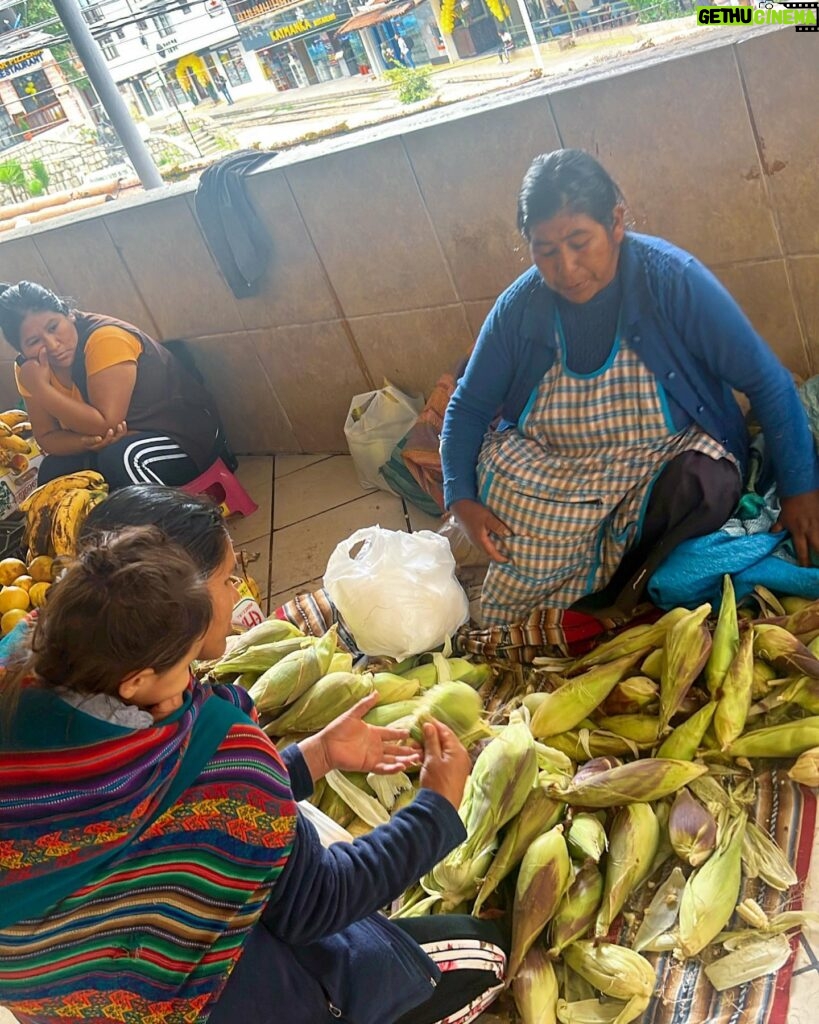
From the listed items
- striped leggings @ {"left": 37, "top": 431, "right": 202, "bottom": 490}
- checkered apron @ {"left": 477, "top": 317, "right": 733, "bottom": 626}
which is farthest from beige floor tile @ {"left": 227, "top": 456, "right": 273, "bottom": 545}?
checkered apron @ {"left": 477, "top": 317, "right": 733, "bottom": 626}

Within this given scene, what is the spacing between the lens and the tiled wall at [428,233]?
1898mm

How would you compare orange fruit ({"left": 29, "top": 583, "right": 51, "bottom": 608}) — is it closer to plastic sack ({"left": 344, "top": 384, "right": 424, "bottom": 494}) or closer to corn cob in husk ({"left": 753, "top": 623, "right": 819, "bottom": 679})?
plastic sack ({"left": 344, "top": 384, "right": 424, "bottom": 494})

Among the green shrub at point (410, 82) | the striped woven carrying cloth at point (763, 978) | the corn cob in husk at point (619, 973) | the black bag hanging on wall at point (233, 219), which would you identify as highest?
the green shrub at point (410, 82)

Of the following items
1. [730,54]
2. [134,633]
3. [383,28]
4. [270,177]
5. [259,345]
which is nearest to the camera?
[134,633]

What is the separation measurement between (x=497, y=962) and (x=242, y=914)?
51 cm

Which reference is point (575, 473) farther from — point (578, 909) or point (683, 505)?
point (578, 909)

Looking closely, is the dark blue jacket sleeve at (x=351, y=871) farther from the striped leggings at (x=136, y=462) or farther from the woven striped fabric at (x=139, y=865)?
the striped leggings at (x=136, y=462)

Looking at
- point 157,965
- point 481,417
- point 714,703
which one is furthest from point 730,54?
point 157,965

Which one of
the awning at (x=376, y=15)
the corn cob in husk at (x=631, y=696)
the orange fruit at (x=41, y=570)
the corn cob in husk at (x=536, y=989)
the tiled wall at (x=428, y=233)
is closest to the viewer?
the corn cob in husk at (x=536, y=989)

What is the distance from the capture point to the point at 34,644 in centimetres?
94

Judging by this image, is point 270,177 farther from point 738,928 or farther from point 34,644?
point 738,928

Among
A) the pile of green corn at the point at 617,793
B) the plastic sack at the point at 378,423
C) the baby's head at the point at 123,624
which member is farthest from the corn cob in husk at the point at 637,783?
Result: the plastic sack at the point at 378,423

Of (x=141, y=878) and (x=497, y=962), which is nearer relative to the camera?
(x=141, y=878)

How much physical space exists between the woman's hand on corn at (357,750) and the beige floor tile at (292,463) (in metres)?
1.98
